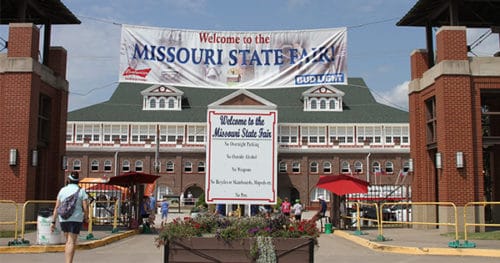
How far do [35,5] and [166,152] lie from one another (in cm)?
4148

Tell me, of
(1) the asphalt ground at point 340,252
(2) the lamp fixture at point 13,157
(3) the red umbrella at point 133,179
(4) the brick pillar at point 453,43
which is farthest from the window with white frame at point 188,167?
(1) the asphalt ground at point 340,252

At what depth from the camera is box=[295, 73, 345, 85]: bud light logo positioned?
1278 cm

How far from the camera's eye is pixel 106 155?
63906 mm

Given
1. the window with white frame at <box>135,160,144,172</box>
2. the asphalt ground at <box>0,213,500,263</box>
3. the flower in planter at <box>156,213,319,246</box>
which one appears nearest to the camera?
the flower in planter at <box>156,213,319,246</box>

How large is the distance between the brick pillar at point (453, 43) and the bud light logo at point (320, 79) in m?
9.67

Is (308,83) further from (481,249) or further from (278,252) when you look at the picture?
(481,249)

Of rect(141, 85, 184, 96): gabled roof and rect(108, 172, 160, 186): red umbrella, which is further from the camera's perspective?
rect(141, 85, 184, 96): gabled roof

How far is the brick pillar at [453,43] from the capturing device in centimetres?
2088

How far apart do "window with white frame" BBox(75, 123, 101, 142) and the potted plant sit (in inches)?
2251

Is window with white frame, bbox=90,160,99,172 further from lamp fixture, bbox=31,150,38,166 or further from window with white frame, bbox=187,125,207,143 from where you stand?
lamp fixture, bbox=31,150,38,166

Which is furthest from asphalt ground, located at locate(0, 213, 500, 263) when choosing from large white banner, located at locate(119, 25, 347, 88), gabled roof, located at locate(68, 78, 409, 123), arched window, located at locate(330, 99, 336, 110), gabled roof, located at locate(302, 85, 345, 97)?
arched window, located at locate(330, 99, 336, 110)

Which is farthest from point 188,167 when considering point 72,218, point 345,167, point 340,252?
point 72,218

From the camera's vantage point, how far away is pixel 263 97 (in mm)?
68438

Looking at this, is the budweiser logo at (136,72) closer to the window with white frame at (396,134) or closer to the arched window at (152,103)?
the window with white frame at (396,134)
